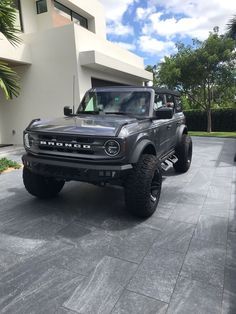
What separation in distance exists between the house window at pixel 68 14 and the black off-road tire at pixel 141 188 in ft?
34.9

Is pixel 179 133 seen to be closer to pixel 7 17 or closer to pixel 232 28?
pixel 7 17

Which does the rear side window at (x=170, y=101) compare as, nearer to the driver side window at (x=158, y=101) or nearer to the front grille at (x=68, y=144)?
the driver side window at (x=158, y=101)

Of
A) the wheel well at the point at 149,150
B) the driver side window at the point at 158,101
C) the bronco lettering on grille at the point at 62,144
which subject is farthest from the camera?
the driver side window at the point at 158,101

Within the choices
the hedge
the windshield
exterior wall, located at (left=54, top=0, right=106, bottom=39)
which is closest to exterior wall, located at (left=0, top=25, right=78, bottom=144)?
exterior wall, located at (left=54, top=0, right=106, bottom=39)

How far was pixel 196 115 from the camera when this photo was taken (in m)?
18.7

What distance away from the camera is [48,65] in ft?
30.0

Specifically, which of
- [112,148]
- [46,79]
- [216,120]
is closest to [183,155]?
[112,148]

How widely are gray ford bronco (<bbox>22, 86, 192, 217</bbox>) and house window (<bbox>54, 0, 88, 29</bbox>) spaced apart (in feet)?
30.5

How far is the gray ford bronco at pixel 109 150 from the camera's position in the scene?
10.5 feet

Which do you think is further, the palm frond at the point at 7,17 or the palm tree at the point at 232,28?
the palm tree at the point at 232,28

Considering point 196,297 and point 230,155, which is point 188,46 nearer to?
point 230,155

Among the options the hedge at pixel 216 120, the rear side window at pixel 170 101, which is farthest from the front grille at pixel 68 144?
the hedge at pixel 216 120

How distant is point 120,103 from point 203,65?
11.9 meters

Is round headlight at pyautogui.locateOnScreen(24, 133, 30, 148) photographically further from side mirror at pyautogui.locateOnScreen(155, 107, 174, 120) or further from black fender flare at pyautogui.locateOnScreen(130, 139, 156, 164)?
side mirror at pyautogui.locateOnScreen(155, 107, 174, 120)
